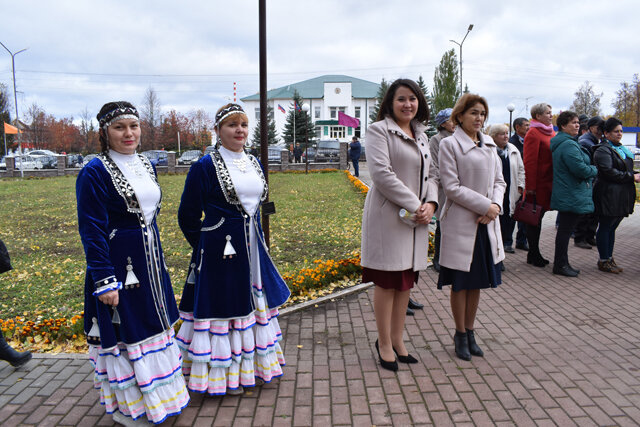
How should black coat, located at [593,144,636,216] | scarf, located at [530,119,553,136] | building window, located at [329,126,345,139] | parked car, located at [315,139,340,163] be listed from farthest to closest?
building window, located at [329,126,345,139] < parked car, located at [315,139,340,163] < scarf, located at [530,119,553,136] < black coat, located at [593,144,636,216]

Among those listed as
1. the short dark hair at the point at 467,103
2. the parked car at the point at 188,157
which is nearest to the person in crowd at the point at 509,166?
the short dark hair at the point at 467,103

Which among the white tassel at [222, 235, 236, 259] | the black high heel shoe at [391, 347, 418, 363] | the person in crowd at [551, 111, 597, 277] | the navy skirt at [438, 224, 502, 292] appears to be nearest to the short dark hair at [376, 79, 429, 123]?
the navy skirt at [438, 224, 502, 292]

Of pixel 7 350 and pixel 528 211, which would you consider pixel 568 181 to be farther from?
pixel 7 350

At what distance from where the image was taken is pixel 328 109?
218ft

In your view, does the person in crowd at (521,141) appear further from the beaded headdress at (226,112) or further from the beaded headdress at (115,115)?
the beaded headdress at (115,115)

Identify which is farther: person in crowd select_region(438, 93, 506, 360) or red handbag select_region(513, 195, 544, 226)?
red handbag select_region(513, 195, 544, 226)

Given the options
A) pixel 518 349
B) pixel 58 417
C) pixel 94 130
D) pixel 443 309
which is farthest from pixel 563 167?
pixel 94 130

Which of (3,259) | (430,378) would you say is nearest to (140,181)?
(3,259)

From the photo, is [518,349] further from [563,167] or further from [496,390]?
[563,167]

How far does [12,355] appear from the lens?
143 inches

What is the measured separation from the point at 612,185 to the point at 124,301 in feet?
20.2

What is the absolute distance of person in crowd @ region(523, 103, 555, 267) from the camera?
6.34m

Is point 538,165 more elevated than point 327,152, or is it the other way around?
point 538,165

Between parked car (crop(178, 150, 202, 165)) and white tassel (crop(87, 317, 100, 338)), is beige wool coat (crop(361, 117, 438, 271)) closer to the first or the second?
white tassel (crop(87, 317, 100, 338))
